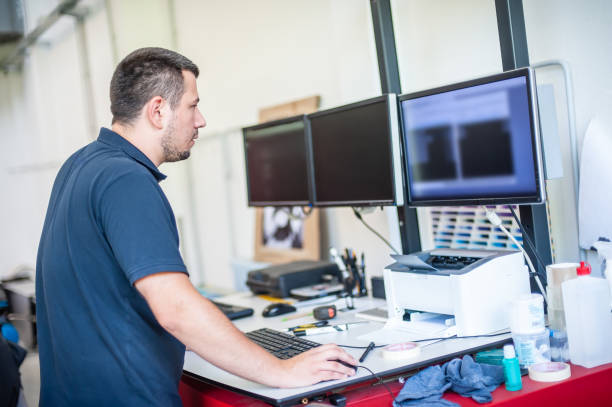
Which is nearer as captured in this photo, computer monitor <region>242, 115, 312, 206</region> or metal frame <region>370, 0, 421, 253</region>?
metal frame <region>370, 0, 421, 253</region>

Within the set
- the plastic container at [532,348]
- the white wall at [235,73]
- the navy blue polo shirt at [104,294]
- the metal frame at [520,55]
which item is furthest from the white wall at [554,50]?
the navy blue polo shirt at [104,294]

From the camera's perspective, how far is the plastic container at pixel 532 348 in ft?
4.50

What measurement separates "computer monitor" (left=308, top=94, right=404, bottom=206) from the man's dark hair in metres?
0.69

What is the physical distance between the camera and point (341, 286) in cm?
237

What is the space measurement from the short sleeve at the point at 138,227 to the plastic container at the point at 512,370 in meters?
0.74

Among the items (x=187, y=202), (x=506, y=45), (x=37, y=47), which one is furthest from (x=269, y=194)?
(x=37, y=47)

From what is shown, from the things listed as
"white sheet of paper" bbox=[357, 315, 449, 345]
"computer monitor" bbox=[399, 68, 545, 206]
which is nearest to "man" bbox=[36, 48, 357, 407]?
"white sheet of paper" bbox=[357, 315, 449, 345]

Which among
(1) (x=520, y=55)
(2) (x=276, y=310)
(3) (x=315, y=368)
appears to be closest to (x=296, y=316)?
(2) (x=276, y=310)

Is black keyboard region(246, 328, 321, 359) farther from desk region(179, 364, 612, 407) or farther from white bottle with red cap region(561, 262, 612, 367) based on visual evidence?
white bottle with red cap region(561, 262, 612, 367)

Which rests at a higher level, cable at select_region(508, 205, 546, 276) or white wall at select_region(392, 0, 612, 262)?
white wall at select_region(392, 0, 612, 262)

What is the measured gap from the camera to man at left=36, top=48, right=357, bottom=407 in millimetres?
1171

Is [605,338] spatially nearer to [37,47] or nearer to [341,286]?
[341,286]

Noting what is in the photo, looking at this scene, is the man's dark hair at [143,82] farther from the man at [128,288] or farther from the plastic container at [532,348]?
the plastic container at [532,348]

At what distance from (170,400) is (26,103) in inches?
281
